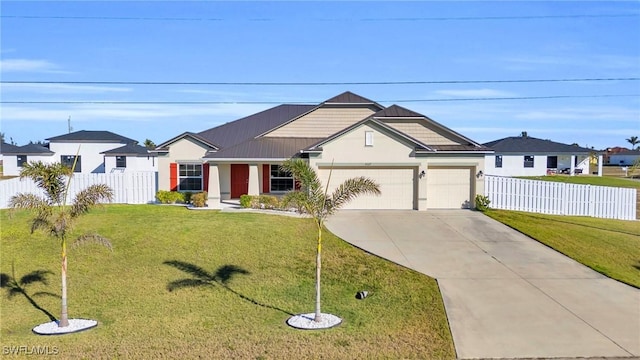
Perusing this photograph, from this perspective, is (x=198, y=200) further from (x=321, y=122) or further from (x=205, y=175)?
(x=321, y=122)

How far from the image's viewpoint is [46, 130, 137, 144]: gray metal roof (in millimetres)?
43875

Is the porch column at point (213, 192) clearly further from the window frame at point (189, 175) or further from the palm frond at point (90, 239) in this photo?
the palm frond at point (90, 239)

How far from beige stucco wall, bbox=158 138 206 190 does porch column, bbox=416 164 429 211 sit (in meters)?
11.6

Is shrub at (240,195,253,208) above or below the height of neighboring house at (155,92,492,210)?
below

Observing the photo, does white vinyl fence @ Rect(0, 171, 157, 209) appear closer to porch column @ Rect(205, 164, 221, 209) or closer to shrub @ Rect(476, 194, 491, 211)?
porch column @ Rect(205, 164, 221, 209)

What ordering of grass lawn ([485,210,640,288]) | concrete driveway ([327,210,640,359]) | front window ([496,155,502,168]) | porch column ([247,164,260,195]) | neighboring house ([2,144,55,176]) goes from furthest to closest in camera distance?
front window ([496,155,502,168]) → neighboring house ([2,144,55,176]) → porch column ([247,164,260,195]) → grass lawn ([485,210,640,288]) → concrete driveway ([327,210,640,359])

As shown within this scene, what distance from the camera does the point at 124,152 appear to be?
128ft

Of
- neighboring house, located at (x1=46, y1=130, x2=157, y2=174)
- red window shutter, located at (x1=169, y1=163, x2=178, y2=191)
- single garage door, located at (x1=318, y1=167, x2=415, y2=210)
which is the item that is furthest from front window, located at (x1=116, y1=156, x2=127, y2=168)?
single garage door, located at (x1=318, y1=167, x2=415, y2=210)

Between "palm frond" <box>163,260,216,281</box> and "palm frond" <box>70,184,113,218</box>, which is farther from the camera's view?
"palm frond" <box>163,260,216,281</box>

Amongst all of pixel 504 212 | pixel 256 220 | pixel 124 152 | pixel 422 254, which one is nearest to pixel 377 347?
pixel 422 254

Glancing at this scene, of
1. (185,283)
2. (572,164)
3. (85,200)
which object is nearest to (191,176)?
(185,283)

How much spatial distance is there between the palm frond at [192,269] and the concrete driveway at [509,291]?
17.4 feet

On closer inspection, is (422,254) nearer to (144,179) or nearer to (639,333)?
(639,333)

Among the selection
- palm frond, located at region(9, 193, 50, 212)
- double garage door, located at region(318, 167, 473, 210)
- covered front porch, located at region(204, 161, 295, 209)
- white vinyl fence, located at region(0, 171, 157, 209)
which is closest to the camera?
palm frond, located at region(9, 193, 50, 212)
